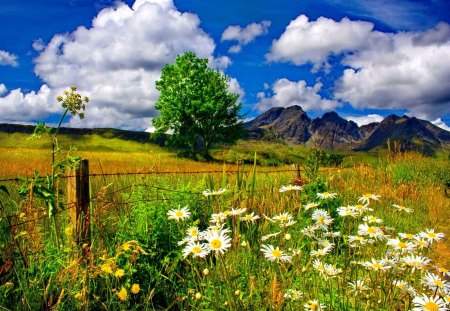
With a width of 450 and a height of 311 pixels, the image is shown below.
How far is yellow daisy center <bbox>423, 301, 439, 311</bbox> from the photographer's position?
7.29 ft

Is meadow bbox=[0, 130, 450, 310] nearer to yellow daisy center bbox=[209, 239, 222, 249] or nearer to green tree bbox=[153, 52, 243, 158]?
yellow daisy center bbox=[209, 239, 222, 249]

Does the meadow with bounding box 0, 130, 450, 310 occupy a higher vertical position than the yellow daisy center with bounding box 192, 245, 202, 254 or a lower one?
lower

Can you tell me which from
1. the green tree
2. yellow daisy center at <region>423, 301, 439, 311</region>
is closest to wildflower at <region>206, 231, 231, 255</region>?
yellow daisy center at <region>423, 301, 439, 311</region>

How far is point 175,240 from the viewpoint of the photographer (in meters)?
4.46

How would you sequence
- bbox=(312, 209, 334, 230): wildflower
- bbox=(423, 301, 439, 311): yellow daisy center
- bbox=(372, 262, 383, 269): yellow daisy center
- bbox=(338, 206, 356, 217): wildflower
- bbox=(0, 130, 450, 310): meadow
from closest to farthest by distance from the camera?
bbox=(423, 301, 439, 311): yellow daisy center < bbox=(372, 262, 383, 269): yellow daisy center < bbox=(0, 130, 450, 310): meadow < bbox=(338, 206, 356, 217): wildflower < bbox=(312, 209, 334, 230): wildflower

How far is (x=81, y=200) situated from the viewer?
160 inches

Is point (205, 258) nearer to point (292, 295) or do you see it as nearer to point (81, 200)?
point (292, 295)

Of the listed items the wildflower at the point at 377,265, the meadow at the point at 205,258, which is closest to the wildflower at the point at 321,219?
the meadow at the point at 205,258

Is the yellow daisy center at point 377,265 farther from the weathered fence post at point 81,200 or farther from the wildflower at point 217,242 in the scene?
the weathered fence post at point 81,200

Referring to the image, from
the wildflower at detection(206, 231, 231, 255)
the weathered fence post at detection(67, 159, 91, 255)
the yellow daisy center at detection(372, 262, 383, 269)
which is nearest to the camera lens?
the wildflower at detection(206, 231, 231, 255)

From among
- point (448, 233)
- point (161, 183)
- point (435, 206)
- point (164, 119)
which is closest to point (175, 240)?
point (161, 183)

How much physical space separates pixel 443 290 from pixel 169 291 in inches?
98.6

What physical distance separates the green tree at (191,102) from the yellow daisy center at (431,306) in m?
37.9

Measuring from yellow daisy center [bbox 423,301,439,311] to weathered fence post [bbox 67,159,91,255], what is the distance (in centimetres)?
289
